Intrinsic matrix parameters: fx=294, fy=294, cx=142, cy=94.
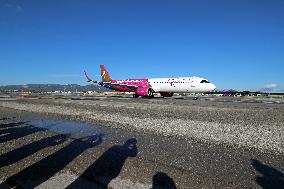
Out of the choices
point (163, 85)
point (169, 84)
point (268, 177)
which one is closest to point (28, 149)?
point (268, 177)

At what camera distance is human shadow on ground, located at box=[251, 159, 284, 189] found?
675 cm

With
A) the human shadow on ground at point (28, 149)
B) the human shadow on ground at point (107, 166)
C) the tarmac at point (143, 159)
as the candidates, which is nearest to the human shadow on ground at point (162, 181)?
the tarmac at point (143, 159)

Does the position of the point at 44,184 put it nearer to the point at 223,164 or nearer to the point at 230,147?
the point at 223,164

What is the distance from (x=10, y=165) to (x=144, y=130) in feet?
27.1

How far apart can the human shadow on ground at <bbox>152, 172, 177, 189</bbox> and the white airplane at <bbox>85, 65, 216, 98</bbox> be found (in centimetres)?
4396

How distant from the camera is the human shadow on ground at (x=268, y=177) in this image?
22.2 feet

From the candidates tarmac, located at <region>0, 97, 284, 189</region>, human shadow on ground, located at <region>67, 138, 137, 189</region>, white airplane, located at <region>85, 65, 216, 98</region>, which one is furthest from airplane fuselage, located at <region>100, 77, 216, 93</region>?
human shadow on ground, located at <region>67, 138, 137, 189</region>

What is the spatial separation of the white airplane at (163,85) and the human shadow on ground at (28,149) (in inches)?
1553

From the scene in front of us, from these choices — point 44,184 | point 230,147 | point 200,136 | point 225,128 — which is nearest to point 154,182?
point 44,184

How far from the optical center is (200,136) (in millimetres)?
13703

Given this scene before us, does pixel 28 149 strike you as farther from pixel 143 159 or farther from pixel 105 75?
pixel 105 75

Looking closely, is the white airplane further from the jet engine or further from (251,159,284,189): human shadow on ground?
(251,159,284,189): human shadow on ground

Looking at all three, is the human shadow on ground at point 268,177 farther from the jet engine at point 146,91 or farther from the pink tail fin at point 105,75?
the pink tail fin at point 105,75

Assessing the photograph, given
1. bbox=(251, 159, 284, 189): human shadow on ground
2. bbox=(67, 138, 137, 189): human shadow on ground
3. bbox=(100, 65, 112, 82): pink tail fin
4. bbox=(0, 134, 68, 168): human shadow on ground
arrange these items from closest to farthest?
bbox=(251, 159, 284, 189): human shadow on ground, bbox=(67, 138, 137, 189): human shadow on ground, bbox=(0, 134, 68, 168): human shadow on ground, bbox=(100, 65, 112, 82): pink tail fin
